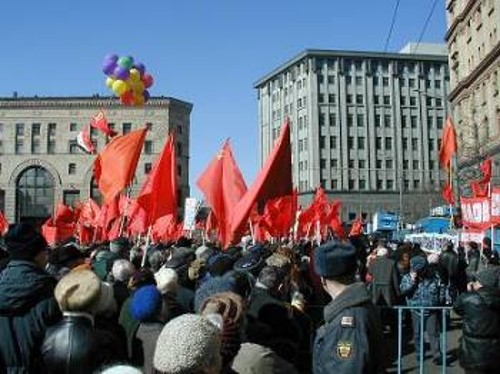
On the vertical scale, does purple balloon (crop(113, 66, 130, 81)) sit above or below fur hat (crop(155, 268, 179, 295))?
above

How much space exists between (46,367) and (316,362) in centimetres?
148

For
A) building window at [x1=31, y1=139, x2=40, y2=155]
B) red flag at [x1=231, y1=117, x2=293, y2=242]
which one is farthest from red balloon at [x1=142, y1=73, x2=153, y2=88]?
building window at [x1=31, y1=139, x2=40, y2=155]

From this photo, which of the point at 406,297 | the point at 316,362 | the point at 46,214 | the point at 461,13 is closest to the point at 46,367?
the point at 316,362

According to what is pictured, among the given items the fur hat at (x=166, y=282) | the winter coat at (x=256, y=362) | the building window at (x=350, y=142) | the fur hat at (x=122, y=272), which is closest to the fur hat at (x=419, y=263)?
the fur hat at (x=122, y=272)

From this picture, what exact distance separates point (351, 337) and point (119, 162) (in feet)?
31.9

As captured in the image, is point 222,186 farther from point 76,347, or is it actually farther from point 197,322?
point 197,322

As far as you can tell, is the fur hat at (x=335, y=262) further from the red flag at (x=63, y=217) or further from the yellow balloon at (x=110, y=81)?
the yellow balloon at (x=110, y=81)

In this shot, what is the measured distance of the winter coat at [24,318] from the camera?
14.0 feet

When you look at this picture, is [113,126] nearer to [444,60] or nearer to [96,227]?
[444,60]

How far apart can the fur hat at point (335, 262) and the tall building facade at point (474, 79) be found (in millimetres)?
36228

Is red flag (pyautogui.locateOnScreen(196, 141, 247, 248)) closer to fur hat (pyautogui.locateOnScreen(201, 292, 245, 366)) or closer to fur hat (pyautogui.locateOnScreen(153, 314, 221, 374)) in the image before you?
fur hat (pyautogui.locateOnScreen(201, 292, 245, 366))

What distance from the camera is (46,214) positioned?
265 feet

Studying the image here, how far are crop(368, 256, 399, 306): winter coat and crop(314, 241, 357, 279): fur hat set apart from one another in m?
7.70

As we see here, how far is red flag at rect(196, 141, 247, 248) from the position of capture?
10.9 meters
